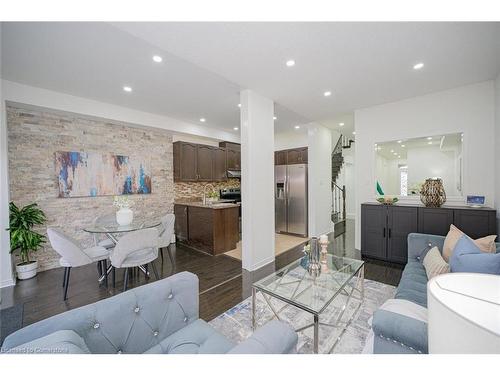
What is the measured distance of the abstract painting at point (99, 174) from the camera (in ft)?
11.7

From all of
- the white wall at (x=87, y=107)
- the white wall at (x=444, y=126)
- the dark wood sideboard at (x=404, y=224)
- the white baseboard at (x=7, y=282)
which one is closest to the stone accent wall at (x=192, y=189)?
the white wall at (x=87, y=107)

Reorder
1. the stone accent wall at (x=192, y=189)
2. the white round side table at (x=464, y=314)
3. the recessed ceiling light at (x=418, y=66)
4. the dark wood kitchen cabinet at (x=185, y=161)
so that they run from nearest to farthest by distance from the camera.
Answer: the white round side table at (x=464, y=314) → the recessed ceiling light at (x=418, y=66) → the dark wood kitchen cabinet at (x=185, y=161) → the stone accent wall at (x=192, y=189)

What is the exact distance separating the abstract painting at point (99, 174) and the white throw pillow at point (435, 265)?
488 cm

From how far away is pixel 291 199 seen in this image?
18.1 ft

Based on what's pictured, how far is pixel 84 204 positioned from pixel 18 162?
3.58 feet

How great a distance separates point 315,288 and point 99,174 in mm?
4315

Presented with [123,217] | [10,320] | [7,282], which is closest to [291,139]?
[123,217]

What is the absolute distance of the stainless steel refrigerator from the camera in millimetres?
5312

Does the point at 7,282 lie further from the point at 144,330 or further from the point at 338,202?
the point at 338,202

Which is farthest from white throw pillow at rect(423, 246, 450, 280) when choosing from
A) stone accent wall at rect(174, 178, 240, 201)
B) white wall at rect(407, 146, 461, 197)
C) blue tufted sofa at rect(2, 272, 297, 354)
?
stone accent wall at rect(174, 178, 240, 201)

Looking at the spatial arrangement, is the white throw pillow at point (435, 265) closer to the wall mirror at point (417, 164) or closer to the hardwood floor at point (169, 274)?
the hardwood floor at point (169, 274)

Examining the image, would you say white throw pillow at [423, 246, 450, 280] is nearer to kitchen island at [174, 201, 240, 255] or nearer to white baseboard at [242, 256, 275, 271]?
white baseboard at [242, 256, 275, 271]

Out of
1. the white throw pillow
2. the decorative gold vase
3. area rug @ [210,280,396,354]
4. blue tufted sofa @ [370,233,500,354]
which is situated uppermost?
the decorative gold vase

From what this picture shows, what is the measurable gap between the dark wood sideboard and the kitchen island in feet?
8.34
